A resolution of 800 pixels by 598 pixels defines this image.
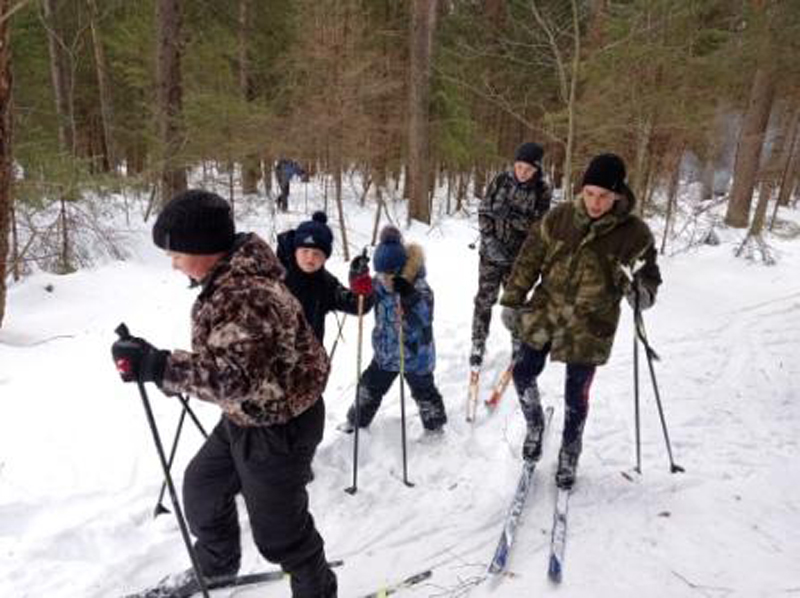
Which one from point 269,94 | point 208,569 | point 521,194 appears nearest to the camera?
point 208,569

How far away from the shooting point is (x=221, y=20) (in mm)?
14023

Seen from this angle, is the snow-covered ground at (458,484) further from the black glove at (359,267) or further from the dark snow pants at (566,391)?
the black glove at (359,267)

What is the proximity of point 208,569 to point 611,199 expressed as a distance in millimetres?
3006

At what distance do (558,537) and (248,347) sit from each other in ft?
7.56

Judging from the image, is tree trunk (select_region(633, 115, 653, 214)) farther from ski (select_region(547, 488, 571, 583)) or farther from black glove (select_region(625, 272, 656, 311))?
ski (select_region(547, 488, 571, 583))

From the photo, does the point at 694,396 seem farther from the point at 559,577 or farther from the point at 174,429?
the point at 174,429

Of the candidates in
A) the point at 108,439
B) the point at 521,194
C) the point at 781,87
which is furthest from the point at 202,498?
the point at 781,87

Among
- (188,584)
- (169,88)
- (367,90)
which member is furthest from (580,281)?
(169,88)

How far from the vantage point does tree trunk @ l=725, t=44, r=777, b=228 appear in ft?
51.5

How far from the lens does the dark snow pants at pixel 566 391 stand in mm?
3588

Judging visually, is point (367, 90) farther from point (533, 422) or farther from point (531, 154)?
point (533, 422)

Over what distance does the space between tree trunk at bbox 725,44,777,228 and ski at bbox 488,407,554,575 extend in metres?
15.2

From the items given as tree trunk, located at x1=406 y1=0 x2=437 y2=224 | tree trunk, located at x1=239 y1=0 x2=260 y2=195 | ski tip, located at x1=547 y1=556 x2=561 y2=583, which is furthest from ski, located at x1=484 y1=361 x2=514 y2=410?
tree trunk, located at x1=239 y1=0 x2=260 y2=195

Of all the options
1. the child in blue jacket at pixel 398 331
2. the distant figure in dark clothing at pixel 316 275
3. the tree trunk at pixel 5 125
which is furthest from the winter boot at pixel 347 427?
the tree trunk at pixel 5 125
